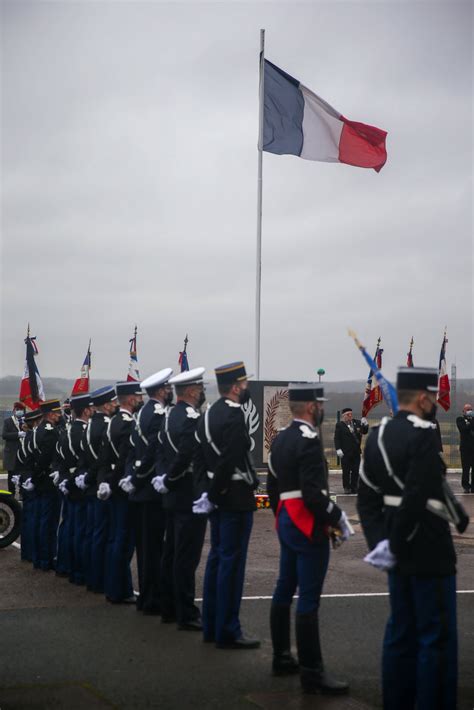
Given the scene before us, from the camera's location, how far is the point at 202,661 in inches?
257

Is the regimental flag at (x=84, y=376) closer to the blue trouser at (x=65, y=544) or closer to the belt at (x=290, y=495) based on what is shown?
the blue trouser at (x=65, y=544)

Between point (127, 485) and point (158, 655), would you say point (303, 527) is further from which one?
point (127, 485)

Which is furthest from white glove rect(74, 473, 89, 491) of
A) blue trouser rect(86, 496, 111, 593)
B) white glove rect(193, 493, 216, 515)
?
white glove rect(193, 493, 216, 515)

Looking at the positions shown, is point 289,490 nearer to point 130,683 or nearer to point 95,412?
point 130,683

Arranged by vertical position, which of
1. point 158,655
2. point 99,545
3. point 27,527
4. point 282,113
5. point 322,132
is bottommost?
point 158,655

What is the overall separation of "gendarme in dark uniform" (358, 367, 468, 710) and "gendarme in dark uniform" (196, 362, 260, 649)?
200 cm

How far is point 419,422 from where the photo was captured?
4.93 metres

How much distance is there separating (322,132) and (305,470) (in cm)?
1216

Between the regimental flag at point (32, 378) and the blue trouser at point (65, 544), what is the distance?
24.4 feet

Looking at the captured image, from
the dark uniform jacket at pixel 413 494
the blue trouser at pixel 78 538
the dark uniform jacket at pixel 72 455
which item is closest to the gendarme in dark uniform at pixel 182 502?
the blue trouser at pixel 78 538

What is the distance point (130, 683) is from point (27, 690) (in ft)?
2.14

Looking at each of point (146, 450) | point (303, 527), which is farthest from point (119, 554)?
point (303, 527)

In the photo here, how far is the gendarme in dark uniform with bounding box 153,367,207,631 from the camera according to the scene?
7.57m

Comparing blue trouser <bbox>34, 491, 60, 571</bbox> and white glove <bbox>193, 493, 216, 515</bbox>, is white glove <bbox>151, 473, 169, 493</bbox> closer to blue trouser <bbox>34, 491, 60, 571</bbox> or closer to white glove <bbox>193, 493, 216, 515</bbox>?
white glove <bbox>193, 493, 216, 515</bbox>
